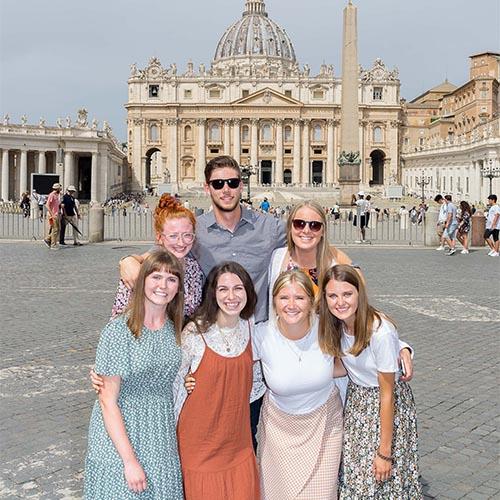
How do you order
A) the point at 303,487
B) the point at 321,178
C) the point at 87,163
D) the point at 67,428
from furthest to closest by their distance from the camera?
the point at 321,178 < the point at 87,163 < the point at 67,428 < the point at 303,487

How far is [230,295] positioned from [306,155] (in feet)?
264

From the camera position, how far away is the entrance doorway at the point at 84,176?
69250mm

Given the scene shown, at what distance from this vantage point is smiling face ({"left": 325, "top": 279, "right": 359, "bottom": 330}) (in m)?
3.13

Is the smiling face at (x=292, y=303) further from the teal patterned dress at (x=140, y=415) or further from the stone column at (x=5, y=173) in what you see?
the stone column at (x=5, y=173)

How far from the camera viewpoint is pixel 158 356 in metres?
2.95

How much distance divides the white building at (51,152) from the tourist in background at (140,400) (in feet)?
182

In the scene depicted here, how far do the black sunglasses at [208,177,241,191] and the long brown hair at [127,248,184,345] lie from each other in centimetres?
71

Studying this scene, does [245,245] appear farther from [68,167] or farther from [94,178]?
[94,178]

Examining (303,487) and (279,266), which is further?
(279,266)

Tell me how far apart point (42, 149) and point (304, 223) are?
59.0m

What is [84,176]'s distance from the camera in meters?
71.3

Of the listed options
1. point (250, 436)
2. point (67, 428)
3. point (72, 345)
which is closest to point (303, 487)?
point (250, 436)

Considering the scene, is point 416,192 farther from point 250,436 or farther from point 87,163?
point 250,436

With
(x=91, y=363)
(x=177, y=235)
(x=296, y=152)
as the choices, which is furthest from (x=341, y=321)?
(x=296, y=152)
